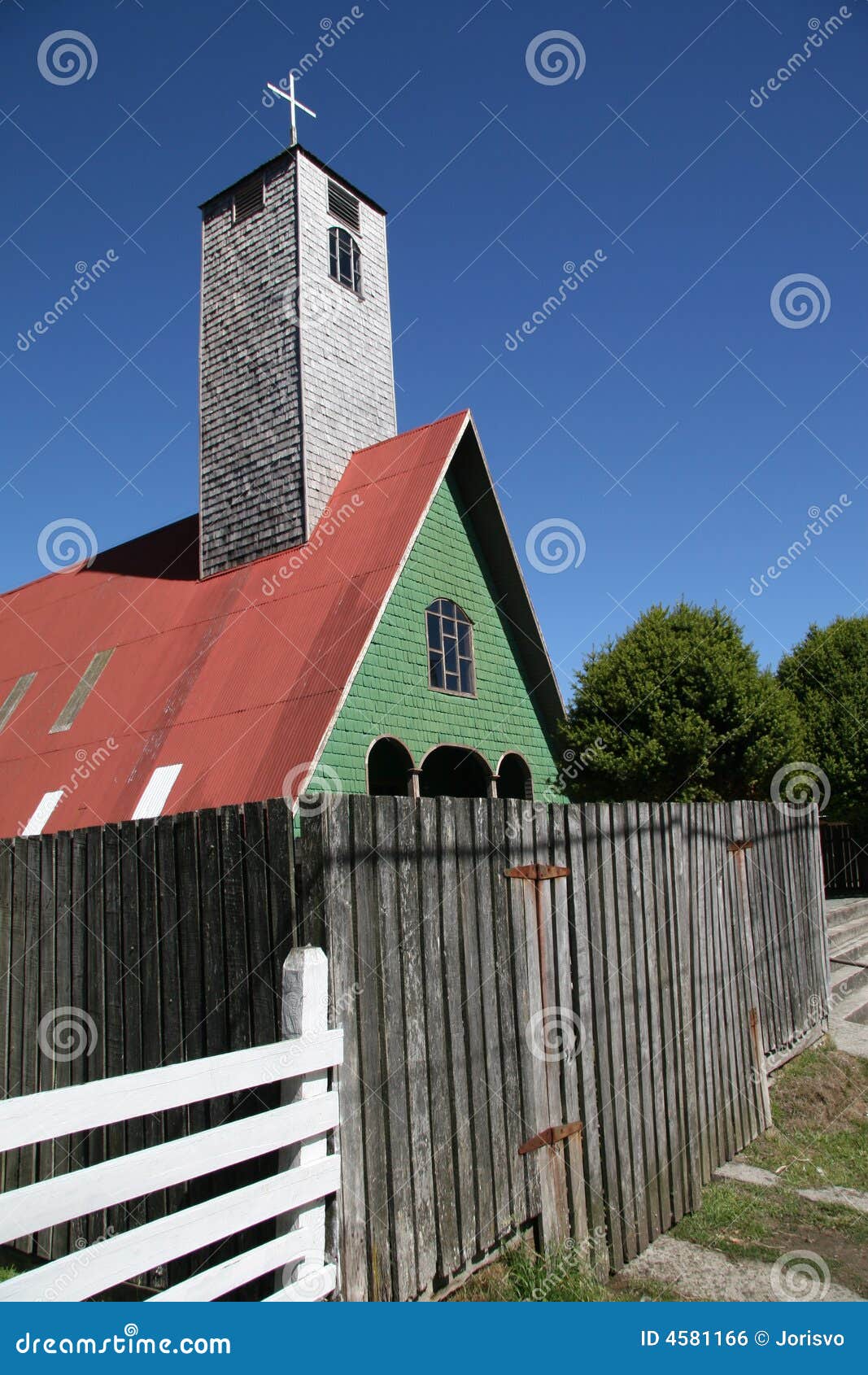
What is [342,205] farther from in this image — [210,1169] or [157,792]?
[210,1169]

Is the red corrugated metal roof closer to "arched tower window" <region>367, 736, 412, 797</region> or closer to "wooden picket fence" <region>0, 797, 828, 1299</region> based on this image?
"arched tower window" <region>367, 736, 412, 797</region>

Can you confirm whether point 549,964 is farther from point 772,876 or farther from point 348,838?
point 772,876

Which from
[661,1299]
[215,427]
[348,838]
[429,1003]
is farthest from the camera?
[215,427]

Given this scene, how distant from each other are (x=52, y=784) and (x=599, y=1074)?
40.3 ft

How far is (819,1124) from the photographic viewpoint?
696 centimetres

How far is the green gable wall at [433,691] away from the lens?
40.5 ft

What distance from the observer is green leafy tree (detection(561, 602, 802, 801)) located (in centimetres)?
1989

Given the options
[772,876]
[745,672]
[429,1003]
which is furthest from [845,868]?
[429,1003]

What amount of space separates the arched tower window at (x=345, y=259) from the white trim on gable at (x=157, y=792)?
1014cm

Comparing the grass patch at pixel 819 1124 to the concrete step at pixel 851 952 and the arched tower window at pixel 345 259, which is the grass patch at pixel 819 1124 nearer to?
the concrete step at pixel 851 952

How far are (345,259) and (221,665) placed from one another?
9.02 meters

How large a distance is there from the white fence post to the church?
7.93 metres

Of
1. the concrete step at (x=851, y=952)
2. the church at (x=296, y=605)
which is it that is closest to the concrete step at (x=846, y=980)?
the concrete step at (x=851, y=952)

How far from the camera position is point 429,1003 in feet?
12.4
